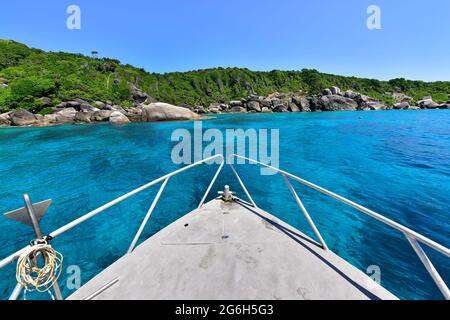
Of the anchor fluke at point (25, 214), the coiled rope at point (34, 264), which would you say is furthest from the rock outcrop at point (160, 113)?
the coiled rope at point (34, 264)

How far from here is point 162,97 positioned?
274 ft

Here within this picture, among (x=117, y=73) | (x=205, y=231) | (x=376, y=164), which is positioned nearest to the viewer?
(x=205, y=231)

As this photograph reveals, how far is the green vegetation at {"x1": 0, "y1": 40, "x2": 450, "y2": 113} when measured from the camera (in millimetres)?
43656

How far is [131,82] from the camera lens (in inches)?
3164

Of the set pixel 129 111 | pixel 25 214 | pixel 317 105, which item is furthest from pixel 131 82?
pixel 25 214

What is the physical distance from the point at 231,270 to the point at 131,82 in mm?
93903

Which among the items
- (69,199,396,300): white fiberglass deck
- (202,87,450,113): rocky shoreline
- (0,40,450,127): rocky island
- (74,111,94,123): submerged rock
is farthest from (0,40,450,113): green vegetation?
(69,199,396,300): white fiberglass deck

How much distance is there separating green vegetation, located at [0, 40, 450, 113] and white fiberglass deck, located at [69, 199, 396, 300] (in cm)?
5351

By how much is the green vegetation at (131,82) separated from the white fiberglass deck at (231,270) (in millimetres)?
53514

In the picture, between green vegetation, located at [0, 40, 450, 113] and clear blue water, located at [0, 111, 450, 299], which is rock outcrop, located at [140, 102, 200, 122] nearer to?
green vegetation, located at [0, 40, 450, 113]

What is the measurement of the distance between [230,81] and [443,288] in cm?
12454

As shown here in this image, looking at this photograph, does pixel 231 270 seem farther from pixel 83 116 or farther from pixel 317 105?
pixel 317 105

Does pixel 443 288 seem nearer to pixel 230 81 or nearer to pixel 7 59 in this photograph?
pixel 7 59
